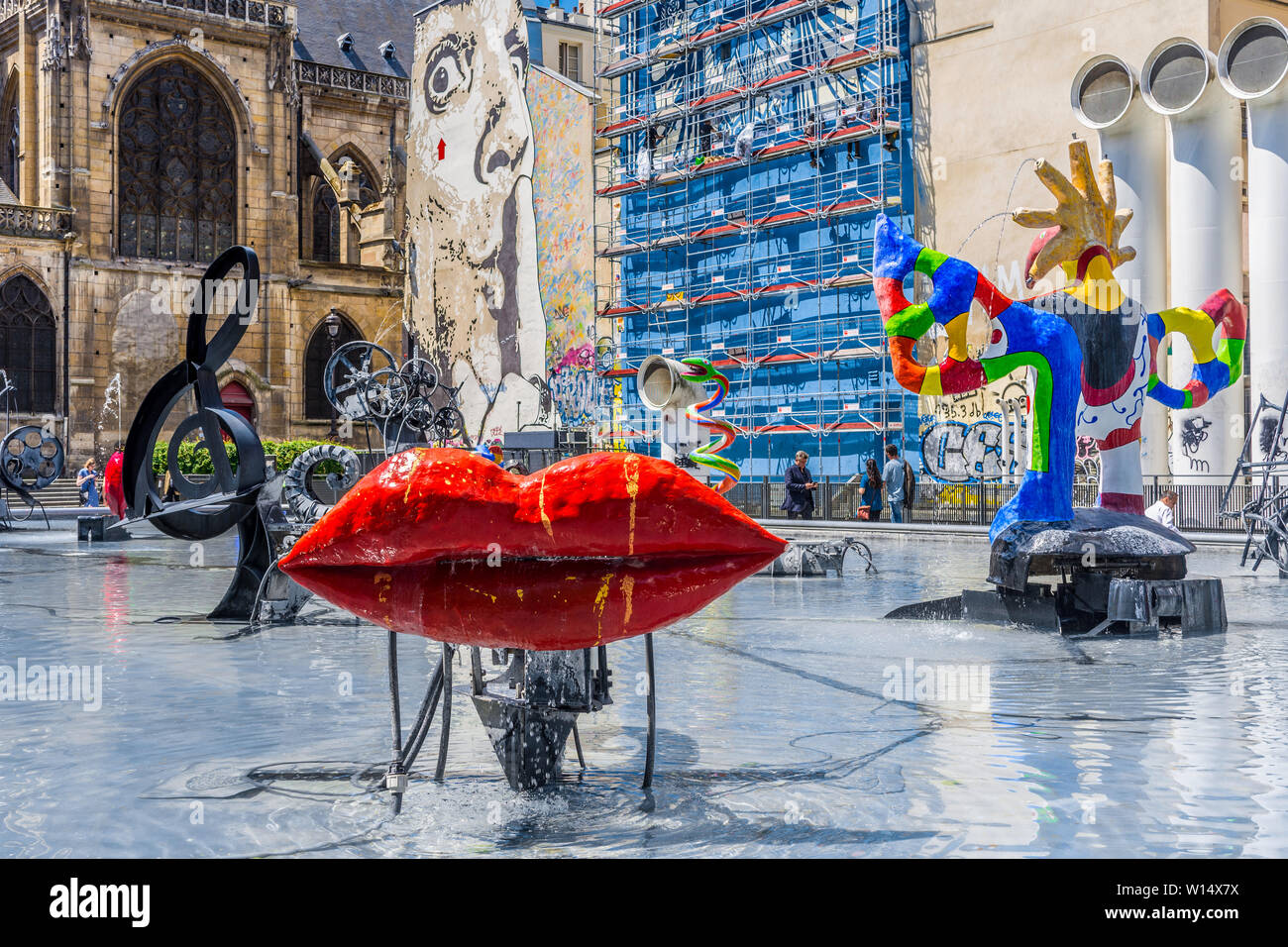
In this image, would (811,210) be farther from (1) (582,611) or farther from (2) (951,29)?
(1) (582,611)

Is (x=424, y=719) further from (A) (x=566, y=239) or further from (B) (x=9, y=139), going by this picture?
(B) (x=9, y=139)

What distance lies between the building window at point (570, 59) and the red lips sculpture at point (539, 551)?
5264 centimetres

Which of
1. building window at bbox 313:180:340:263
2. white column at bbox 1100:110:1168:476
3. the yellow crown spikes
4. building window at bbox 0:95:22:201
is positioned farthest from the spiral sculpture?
building window at bbox 0:95:22:201

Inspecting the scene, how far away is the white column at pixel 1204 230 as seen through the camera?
26156 millimetres

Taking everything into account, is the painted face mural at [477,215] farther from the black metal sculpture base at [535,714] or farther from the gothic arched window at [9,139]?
the black metal sculpture base at [535,714]

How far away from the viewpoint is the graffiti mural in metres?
40.2

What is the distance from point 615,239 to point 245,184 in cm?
1421

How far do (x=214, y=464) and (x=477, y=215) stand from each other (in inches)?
1285

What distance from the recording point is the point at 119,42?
43906 millimetres

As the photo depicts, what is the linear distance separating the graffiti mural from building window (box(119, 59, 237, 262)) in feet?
39.5

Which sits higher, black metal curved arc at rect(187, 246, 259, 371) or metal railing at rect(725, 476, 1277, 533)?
black metal curved arc at rect(187, 246, 259, 371)

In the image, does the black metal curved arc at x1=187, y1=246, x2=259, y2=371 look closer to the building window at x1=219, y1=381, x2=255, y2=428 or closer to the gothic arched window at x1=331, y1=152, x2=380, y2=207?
the building window at x1=219, y1=381, x2=255, y2=428

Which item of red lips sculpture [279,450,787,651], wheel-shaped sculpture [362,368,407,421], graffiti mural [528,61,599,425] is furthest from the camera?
graffiti mural [528,61,599,425]

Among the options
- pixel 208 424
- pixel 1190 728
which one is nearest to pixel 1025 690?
pixel 1190 728
